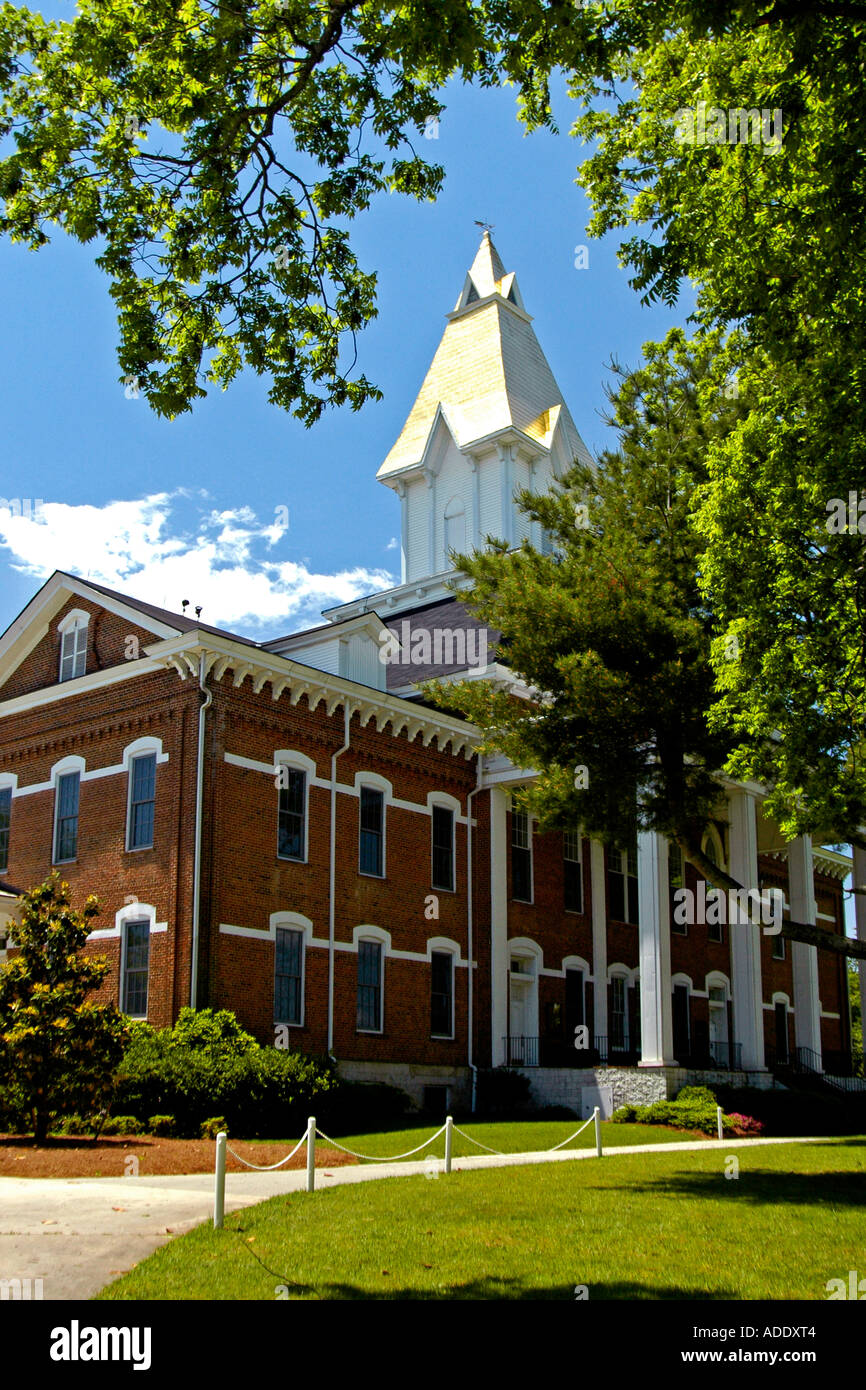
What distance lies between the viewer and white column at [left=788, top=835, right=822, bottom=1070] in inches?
1375

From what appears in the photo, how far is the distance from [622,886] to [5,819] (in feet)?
57.7

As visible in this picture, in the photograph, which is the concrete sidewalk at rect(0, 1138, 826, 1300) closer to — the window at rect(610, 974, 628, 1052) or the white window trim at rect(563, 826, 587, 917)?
the white window trim at rect(563, 826, 587, 917)

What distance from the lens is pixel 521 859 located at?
33250 millimetres

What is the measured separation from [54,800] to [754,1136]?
17.0 metres

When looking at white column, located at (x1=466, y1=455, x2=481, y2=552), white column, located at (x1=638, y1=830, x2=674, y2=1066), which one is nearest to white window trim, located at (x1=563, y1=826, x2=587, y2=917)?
white column, located at (x1=638, y1=830, x2=674, y2=1066)

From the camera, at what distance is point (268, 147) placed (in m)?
11.4

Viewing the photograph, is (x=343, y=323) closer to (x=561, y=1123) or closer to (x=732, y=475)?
(x=732, y=475)

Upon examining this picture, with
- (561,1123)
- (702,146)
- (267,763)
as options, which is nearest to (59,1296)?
(702,146)

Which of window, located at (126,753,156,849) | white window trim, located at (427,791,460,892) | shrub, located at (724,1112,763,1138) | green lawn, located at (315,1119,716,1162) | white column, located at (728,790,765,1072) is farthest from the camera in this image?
white column, located at (728,790,765,1072)

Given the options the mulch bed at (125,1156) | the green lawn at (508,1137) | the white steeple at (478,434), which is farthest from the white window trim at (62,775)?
the white steeple at (478,434)

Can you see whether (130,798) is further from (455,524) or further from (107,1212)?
(455,524)

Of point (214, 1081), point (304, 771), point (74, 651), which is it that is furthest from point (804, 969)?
point (74, 651)

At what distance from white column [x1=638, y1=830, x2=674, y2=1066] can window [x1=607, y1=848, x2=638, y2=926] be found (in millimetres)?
5649

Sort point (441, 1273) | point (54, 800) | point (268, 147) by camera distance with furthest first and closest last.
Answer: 1. point (54, 800)
2. point (268, 147)
3. point (441, 1273)
